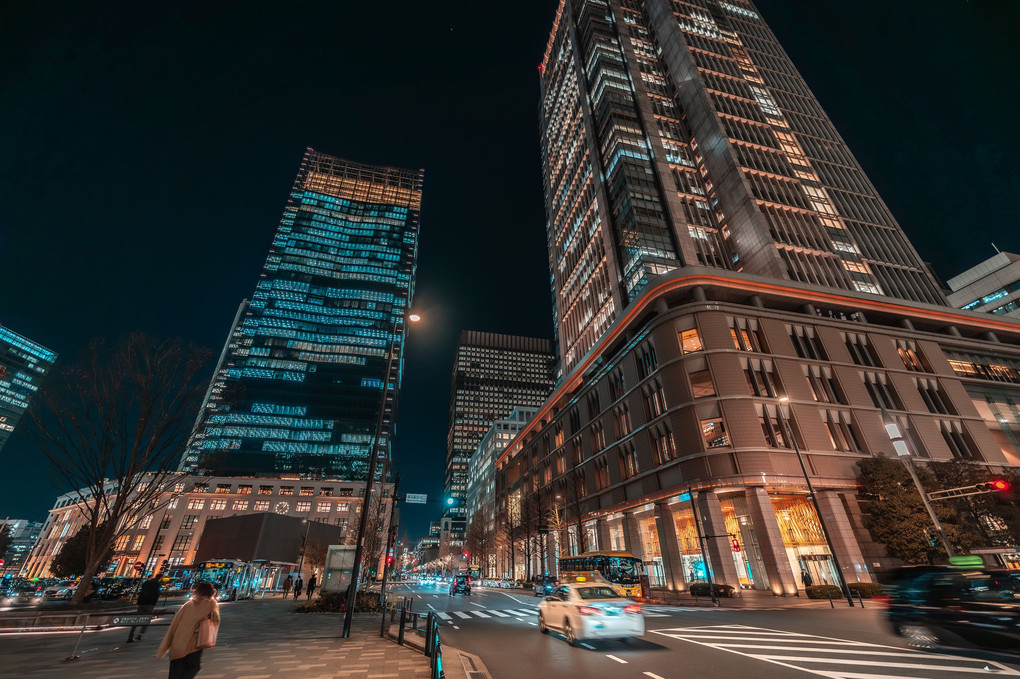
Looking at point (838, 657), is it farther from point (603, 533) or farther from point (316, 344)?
point (316, 344)

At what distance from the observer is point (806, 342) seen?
41.2 meters

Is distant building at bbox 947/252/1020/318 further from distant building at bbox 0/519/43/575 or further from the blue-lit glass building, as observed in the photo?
distant building at bbox 0/519/43/575

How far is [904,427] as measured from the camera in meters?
37.1

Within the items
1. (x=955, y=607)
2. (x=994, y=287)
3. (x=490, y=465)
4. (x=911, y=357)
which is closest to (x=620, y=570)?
(x=955, y=607)

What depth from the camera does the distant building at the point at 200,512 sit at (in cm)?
8456

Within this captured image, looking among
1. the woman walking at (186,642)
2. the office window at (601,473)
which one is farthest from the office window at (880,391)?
the woman walking at (186,642)

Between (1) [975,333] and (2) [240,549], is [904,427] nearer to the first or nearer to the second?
(1) [975,333]

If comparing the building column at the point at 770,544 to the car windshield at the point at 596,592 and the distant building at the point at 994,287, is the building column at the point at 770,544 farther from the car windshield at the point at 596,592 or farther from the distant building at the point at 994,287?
the distant building at the point at 994,287

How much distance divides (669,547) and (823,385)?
2065 cm

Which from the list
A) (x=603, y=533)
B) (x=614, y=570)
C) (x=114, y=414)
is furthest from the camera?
(x=603, y=533)

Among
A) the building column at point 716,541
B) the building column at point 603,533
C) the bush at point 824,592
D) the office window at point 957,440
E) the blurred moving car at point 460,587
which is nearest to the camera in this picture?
the bush at point 824,592

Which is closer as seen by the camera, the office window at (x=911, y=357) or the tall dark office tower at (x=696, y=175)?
the office window at (x=911, y=357)

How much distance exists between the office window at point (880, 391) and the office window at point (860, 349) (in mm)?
1302

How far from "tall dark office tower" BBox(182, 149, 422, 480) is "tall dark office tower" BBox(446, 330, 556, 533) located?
1892 inches
